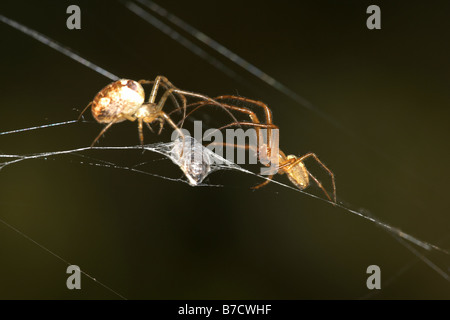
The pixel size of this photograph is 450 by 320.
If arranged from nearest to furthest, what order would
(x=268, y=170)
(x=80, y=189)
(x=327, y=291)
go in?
(x=268, y=170)
(x=80, y=189)
(x=327, y=291)

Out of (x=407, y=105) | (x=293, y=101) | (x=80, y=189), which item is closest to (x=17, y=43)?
(x=80, y=189)

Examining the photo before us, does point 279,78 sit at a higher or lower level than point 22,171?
higher

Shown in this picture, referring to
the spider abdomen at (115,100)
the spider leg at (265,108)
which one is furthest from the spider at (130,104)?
the spider leg at (265,108)

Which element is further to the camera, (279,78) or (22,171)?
(279,78)

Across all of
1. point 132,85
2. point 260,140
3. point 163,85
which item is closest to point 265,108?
point 260,140

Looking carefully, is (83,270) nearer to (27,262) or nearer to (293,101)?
(27,262)

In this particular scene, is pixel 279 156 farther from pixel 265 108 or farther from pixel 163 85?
pixel 163 85

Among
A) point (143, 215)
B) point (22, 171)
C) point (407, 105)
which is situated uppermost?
point (407, 105)

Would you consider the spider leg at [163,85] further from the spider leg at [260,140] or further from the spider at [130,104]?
the spider leg at [260,140]
